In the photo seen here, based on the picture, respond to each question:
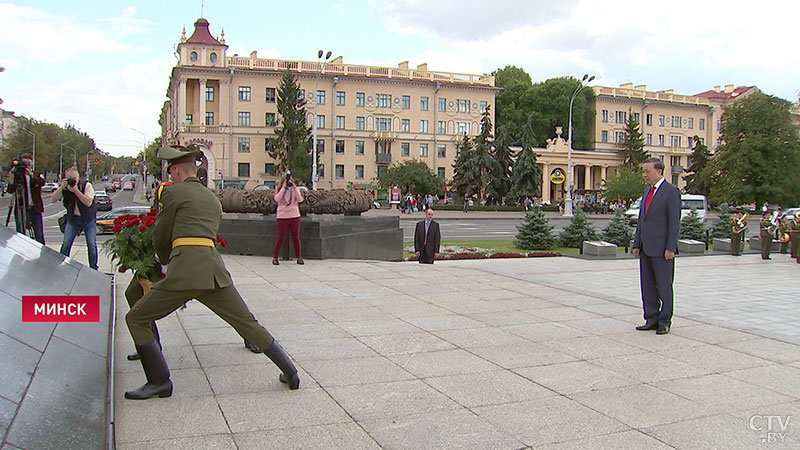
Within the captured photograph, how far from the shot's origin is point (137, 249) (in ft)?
19.3

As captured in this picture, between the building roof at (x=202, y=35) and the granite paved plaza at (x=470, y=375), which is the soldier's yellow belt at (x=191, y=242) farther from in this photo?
the building roof at (x=202, y=35)

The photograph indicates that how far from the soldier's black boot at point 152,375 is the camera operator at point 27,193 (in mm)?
7822

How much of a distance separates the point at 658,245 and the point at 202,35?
240ft

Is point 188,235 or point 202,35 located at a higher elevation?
point 202,35

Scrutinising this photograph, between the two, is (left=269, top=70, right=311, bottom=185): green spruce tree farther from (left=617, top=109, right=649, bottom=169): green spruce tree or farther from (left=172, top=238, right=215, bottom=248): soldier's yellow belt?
(left=172, top=238, right=215, bottom=248): soldier's yellow belt

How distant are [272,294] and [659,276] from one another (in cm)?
520

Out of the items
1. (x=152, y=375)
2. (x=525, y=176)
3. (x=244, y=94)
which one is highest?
(x=244, y=94)

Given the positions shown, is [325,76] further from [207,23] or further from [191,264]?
[191,264]

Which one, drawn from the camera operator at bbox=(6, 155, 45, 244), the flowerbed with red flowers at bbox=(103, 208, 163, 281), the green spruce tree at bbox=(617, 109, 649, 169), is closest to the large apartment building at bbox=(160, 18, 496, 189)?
the green spruce tree at bbox=(617, 109, 649, 169)

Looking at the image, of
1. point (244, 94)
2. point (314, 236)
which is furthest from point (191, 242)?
point (244, 94)

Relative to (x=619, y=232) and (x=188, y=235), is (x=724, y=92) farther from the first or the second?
(x=188, y=235)

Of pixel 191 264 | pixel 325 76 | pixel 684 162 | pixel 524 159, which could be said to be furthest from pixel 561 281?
pixel 684 162

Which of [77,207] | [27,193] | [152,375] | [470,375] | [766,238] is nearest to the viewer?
[152,375]

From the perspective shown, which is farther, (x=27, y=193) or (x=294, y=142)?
(x=294, y=142)
